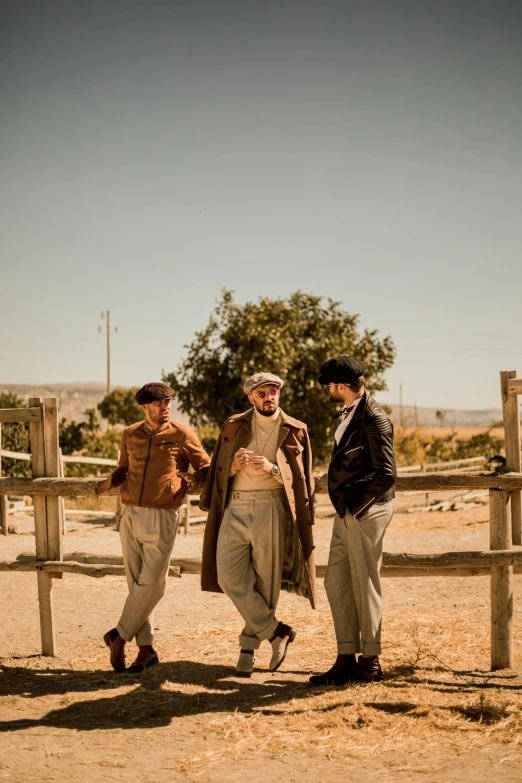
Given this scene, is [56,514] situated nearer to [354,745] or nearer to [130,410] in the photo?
[354,745]

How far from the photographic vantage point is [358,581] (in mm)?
5469

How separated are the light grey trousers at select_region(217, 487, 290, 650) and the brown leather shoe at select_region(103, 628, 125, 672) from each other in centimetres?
91

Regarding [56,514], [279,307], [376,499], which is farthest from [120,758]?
[279,307]

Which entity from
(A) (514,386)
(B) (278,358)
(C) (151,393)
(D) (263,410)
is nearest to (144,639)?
(C) (151,393)

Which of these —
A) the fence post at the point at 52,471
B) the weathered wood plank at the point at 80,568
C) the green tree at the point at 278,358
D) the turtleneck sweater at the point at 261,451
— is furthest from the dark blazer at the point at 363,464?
the green tree at the point at 278,358

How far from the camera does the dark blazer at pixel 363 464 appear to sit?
536cm

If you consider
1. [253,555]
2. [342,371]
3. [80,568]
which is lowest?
[80,568]

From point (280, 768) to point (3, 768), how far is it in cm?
144

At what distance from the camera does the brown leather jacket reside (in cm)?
596

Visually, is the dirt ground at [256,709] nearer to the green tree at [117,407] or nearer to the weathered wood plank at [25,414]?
the weathered wood plank at [25,414]

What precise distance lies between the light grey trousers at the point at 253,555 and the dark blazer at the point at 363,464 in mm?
455

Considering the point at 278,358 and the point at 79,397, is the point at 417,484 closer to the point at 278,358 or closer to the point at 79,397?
the point at 278,358

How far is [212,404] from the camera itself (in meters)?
19.3

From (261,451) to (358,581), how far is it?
108cm
